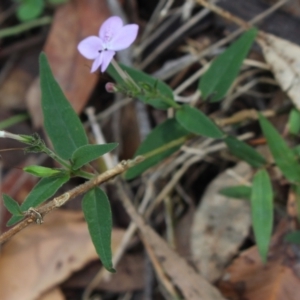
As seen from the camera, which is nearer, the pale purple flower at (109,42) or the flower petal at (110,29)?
the pale purple flower at (109,42)

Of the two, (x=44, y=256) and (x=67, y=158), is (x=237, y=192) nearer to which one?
(x=67, y=158)

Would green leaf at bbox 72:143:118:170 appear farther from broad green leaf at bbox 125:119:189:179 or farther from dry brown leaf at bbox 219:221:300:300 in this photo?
dry brown leaf at bbox 219:221:300:300

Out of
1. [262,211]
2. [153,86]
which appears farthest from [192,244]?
[153,86]

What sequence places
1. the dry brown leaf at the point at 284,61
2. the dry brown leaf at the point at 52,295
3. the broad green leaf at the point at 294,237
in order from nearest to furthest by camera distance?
the broad green leaf at the point at 294,237, the dry brown leaf at the point at 284,61, the dry brown leaf at the point at 52,295

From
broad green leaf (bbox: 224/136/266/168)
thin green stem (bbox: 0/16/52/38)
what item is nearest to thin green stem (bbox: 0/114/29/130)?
thin green stem (bbox: 0/16/52/38)

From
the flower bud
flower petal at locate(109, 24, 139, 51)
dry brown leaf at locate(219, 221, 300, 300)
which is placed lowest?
dry brown leaf at locate(219, 221, 300, 300)

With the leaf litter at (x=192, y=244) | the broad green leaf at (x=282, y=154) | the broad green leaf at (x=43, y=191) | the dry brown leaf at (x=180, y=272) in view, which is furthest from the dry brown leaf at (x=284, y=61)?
the broad green leaf at (x=43, y=191)

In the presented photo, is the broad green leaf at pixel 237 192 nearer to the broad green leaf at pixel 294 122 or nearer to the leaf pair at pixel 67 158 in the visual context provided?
the broad green leaf at pixel 294 122
